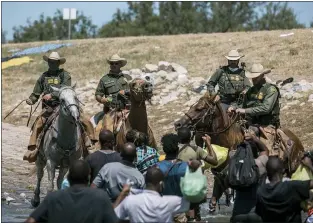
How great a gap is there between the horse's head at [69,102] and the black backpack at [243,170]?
3438 mm

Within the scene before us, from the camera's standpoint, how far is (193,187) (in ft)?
31.6

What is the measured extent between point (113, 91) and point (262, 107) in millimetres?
3661

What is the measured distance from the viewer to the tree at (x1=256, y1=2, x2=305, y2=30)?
3178 inches

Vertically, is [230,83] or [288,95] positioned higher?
[230,83]

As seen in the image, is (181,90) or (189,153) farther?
(181,90)

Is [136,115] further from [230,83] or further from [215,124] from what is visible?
[230,83]

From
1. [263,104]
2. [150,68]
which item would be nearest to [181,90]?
[150,68]

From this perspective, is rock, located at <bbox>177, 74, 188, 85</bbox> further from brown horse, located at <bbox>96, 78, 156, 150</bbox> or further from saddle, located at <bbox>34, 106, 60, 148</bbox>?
saddle, located at <bbox>34, 106, 60, 148</bbox>

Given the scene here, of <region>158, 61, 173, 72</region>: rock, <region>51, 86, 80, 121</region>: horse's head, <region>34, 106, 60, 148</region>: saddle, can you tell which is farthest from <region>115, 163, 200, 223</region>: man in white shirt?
<region>158, 61, 173, 72</region>: rock

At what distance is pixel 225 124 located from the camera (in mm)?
15539

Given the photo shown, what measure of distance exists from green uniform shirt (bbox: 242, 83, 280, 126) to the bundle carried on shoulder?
492 centimetres

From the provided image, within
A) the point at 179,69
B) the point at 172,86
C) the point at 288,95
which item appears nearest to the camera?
the point at 288,95

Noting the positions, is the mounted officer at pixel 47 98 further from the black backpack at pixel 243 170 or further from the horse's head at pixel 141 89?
the black backpack at pixel 243 170

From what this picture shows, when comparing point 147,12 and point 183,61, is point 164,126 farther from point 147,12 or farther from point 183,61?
point 147,12
